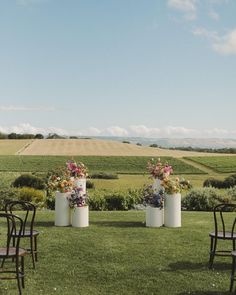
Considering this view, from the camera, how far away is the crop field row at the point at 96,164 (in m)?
49.0

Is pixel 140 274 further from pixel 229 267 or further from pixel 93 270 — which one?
pixel 229 267

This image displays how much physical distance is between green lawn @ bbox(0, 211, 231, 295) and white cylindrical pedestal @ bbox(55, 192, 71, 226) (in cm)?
30

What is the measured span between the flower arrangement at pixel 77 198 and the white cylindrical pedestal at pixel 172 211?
1.92m

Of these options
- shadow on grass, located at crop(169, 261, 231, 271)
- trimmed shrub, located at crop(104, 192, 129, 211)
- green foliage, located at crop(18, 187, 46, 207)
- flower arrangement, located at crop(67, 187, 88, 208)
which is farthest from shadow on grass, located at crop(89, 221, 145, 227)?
green foliage, located at crop(18, 187, 46, 207)

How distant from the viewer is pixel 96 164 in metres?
53.2

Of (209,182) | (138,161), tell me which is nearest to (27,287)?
(209,182)

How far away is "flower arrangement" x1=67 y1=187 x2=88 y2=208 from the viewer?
1170cm

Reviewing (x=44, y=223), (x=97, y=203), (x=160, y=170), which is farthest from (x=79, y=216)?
(x=97, y=203)

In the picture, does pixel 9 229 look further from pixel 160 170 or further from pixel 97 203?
pixel 97 203

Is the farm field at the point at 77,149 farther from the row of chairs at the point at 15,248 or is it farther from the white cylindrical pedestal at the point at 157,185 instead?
the row of chairs at the point at 15,248

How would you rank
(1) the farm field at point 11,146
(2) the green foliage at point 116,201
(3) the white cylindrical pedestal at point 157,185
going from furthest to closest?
(1) the farm field at point 11,146 < (2) the green foliage at point 116,201 < (3) the white cylindrical pedestal at point 157,185

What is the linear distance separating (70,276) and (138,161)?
159 ft

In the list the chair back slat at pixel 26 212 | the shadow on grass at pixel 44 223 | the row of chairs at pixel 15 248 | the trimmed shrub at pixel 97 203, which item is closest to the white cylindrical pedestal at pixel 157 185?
the shadow on grass at pixel 44 223

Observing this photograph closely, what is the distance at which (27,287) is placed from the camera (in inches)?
265
